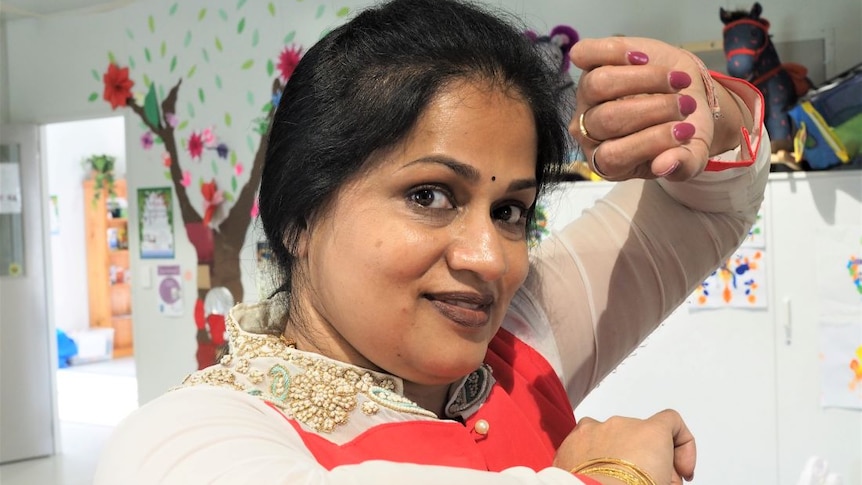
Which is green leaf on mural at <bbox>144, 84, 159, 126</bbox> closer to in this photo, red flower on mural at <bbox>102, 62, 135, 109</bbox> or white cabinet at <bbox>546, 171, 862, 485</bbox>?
red flower on mural at <bbox>102, 62, 135, 109</bbox>

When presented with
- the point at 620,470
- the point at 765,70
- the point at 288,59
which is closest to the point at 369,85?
the point at 620,470

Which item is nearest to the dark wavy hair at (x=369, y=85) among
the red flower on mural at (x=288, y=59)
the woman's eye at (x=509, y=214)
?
the woman's eye at (x=509, y=214)

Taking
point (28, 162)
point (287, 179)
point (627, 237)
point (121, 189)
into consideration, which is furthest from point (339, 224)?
point (121, 189)

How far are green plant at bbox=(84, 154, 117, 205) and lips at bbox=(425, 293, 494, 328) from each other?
9.83 metres

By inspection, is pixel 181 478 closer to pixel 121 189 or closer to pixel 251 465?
pixel 251 465

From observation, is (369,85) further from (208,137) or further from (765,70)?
(208,137)

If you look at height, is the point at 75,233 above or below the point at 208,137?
below

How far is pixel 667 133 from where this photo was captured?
32.4 inches

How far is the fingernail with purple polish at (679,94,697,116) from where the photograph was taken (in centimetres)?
84

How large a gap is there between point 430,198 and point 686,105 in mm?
293

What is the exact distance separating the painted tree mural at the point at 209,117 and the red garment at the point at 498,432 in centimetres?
381

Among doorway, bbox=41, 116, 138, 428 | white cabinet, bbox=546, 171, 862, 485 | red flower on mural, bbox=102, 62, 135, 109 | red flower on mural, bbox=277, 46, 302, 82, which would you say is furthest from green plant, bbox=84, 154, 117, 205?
white cabinet, bbox=546, 171, 862, 485

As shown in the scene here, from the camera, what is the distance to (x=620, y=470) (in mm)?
739

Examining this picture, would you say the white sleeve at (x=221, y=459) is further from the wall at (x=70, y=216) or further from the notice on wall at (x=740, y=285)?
the wall at (x=70, y=216)
